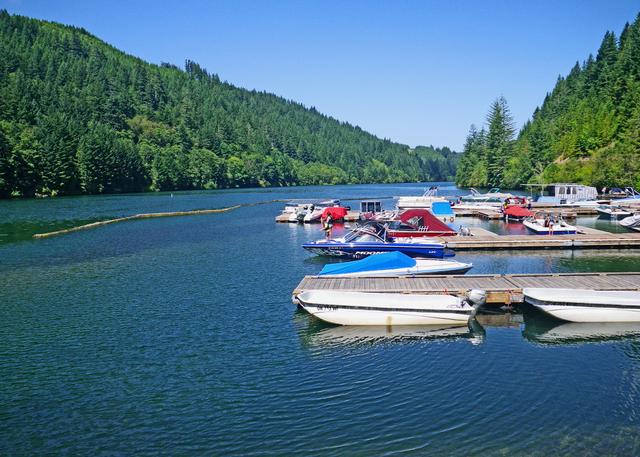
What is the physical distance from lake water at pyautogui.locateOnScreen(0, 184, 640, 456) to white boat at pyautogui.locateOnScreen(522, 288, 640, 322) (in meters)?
0.64

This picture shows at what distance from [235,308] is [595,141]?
108710 mm

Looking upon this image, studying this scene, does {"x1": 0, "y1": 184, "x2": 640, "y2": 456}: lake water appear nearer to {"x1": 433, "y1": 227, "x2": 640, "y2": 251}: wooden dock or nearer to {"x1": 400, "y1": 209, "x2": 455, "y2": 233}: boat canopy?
{"x1": 400, "y1": 209, "x2": 455, "y2": 233}: boat canopy

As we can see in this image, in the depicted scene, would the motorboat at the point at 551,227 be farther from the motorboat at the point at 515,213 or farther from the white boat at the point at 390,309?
the white boat at the point at 390,309

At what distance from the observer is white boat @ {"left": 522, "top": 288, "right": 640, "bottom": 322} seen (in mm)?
20672

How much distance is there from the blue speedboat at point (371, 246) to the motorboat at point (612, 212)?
36.0m

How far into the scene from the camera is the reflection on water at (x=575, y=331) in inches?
765

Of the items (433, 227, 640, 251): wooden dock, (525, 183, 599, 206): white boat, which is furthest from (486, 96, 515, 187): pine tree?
(433, 227, 640, 251): wooden dock

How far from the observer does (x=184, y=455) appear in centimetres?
1185

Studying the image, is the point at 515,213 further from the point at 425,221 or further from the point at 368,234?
the point at 368,234

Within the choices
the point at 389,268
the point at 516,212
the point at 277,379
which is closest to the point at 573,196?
the point at 516,212

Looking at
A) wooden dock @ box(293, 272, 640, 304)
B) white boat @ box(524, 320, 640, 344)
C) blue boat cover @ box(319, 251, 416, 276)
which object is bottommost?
white boat @ box(524, 320, 640, 344)

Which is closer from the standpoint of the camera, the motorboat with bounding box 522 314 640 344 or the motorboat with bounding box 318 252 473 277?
the motorboat with bounding box 522 314 640 344

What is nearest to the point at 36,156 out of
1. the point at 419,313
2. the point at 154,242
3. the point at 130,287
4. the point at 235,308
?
the point at 154,242

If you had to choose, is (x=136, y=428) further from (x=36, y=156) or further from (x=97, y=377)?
(x=36, y=156)
